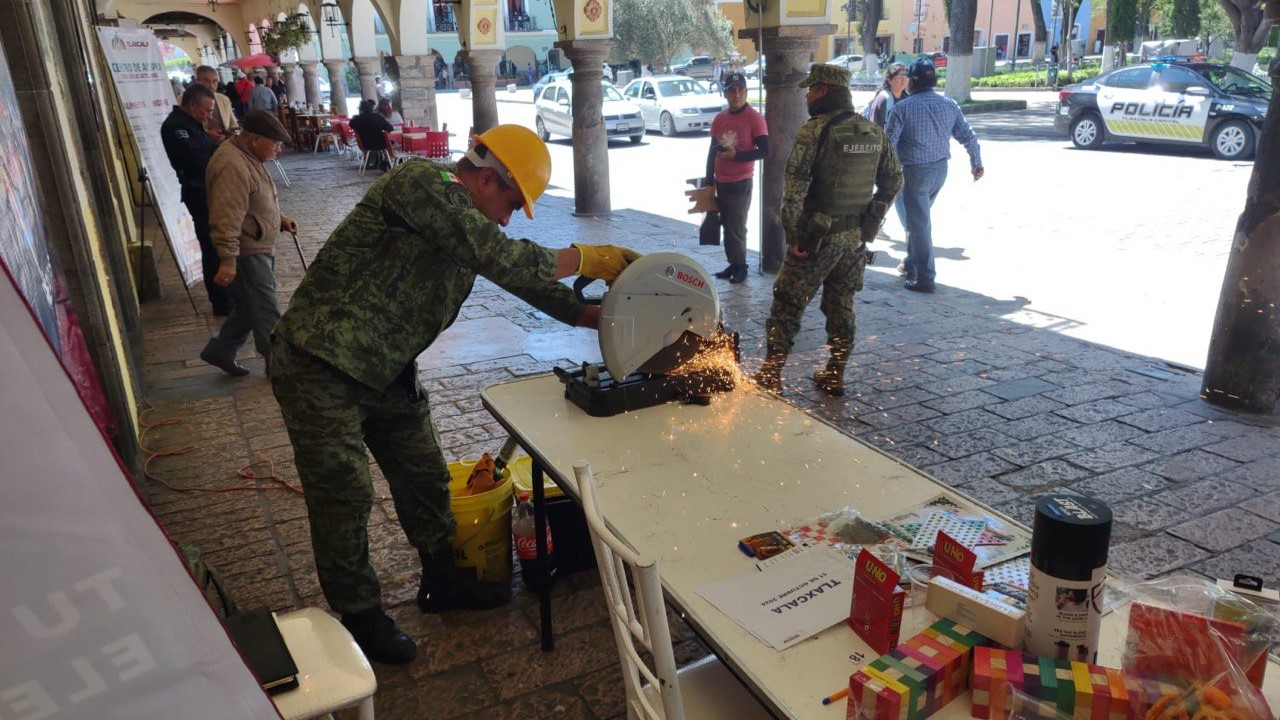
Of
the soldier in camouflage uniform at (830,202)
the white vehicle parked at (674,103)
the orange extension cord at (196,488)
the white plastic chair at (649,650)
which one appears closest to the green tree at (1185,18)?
the white vehicle parked at (674,103)

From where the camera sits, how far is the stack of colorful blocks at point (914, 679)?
57.8 inches

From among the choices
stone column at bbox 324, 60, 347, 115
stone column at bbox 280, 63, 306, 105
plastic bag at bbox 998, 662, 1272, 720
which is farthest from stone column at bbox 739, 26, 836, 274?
stone column at bbox 280, 63, 306, 105

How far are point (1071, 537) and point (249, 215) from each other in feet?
16.5

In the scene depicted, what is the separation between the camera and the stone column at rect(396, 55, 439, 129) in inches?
671

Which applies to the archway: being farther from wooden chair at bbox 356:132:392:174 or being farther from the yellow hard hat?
the yellow hard hat

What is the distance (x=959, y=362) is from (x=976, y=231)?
4462mm

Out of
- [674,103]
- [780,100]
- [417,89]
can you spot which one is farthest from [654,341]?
[674,103]

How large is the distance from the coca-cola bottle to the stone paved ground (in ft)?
0.30

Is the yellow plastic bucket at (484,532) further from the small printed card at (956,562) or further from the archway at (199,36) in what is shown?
the archway at (199,36)

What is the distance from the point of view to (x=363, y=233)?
266 centimetres

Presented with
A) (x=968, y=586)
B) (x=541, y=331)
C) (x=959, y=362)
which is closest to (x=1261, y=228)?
(x=959, y=362)

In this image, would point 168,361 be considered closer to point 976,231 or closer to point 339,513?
point 339,513

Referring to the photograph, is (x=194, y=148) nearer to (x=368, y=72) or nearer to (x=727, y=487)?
(x=727, y=487)

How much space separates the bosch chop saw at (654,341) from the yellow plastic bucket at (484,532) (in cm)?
57
